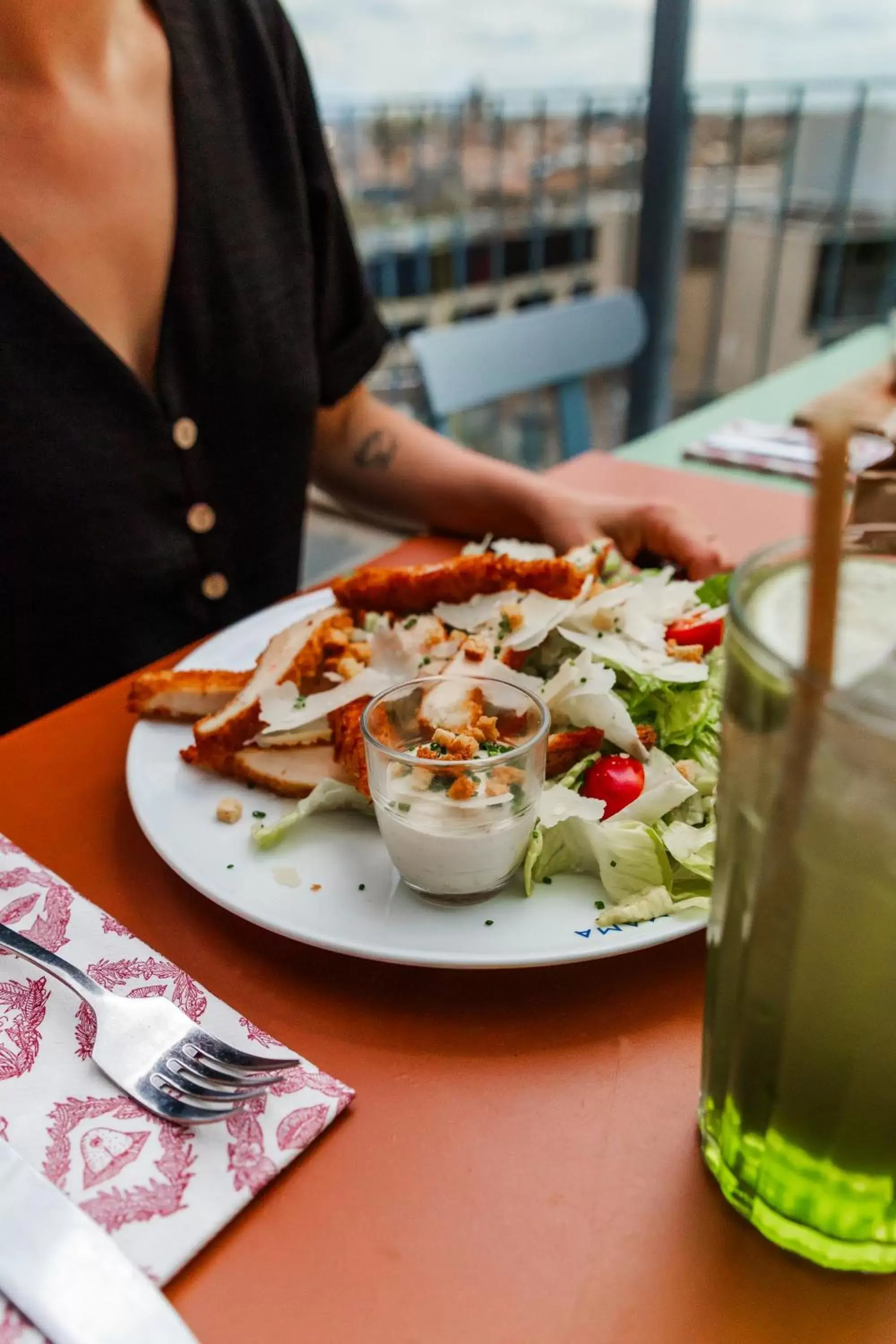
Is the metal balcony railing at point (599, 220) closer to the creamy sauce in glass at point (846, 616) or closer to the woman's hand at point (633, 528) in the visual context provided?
the woman's hand at point (633, 528)

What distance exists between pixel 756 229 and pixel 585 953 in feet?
16.7

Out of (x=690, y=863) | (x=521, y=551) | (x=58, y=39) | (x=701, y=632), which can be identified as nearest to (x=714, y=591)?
(x=701, y=632)

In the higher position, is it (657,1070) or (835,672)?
(835,672)

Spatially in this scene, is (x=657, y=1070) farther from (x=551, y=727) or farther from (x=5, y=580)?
(x=5, y=580)

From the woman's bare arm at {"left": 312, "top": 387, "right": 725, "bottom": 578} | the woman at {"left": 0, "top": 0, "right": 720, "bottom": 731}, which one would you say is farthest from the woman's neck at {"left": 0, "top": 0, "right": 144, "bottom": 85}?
the woman's bare arm at {"left": 312, "top": 387, "right": 725, "bottom": 578}

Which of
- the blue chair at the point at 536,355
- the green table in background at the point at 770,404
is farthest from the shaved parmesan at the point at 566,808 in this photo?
the blue chair at the point at 536,355

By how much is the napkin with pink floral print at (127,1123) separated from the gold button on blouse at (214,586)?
2.19 feet

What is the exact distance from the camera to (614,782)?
754mm

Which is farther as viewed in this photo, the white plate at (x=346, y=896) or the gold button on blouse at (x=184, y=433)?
the gold button on blouse at (x=184, y=433)

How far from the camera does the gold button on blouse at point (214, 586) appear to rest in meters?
1.26

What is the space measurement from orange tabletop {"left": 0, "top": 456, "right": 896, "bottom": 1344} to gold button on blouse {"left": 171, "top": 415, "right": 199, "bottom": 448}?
631 mm

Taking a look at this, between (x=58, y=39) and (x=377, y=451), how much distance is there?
0.65m

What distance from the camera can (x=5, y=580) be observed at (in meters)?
1.18

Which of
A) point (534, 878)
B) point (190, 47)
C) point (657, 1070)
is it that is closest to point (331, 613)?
point (534, 878)
